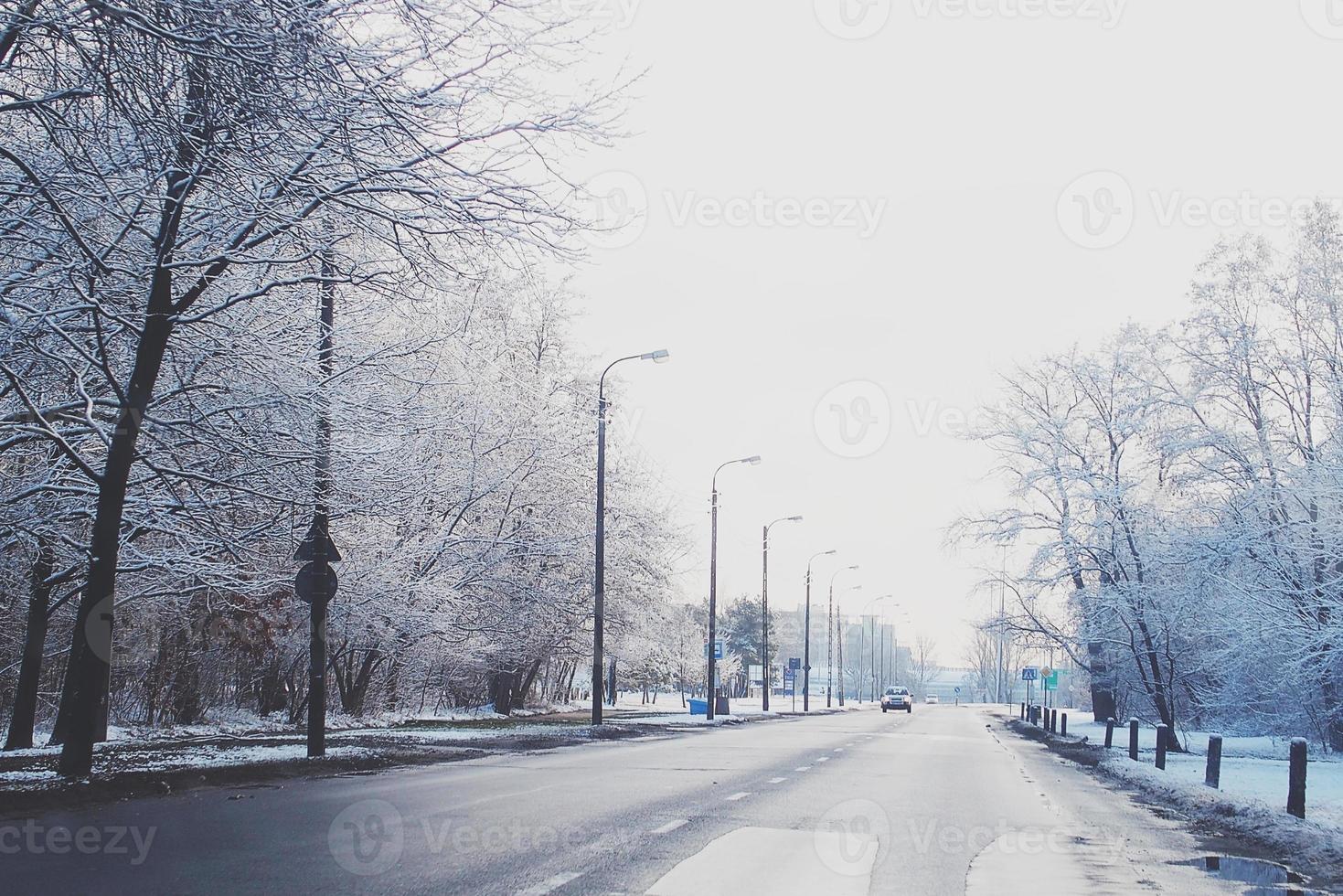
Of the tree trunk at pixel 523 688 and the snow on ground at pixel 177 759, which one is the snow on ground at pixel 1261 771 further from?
the tree trunk at pixel 523 688

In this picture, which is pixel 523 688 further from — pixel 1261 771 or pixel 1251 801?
pixel 1251 801

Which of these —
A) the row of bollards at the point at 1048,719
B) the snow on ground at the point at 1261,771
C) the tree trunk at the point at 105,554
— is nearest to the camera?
the tree trunk at the point at 105,554

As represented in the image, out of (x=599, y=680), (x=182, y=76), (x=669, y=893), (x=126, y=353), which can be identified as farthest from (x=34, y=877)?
(x=599, y=680)

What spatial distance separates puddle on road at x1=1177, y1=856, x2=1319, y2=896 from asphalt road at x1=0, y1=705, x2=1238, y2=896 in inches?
11.0

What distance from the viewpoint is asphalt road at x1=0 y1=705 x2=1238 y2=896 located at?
754 cm

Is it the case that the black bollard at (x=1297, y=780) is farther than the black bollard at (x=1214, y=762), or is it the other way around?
the black bollard at (x=1214, y=762)

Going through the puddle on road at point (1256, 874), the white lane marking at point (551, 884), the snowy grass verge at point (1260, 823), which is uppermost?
the white lane marking at point (551, 884)

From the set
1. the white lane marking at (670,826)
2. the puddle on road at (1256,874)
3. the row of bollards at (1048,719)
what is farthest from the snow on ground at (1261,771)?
the white lane marking at (670,826)

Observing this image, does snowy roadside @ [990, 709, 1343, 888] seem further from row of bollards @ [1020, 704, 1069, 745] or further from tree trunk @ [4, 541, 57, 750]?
tree trunk @ [4, 541, 57, 750]

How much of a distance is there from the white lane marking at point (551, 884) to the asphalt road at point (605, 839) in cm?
2

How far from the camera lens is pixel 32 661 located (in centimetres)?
1738

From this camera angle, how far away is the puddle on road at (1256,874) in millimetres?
8453

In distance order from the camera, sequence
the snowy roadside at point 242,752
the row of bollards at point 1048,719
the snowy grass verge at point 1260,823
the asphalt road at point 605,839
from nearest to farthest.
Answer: the asphalt road at point 605,839 < the snowy grass verge at point 1260,823 < the snowy roadside at point 242,752 < the row of bollards at point 1048,719

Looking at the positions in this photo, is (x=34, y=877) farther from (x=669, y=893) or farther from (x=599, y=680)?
(x=599, y=680)
